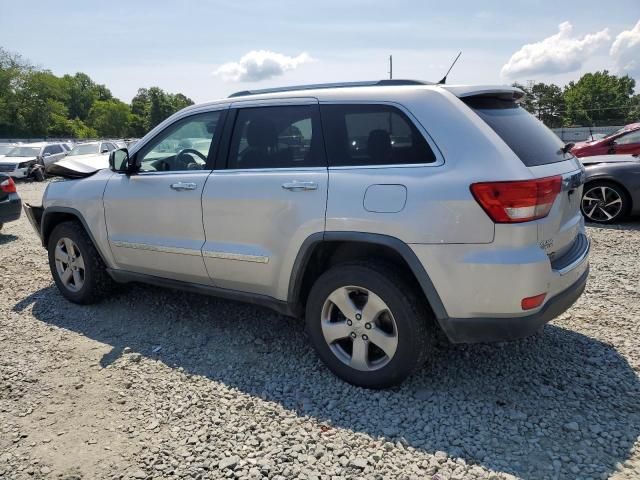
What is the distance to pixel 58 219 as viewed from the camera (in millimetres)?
4781

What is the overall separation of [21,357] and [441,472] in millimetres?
3159

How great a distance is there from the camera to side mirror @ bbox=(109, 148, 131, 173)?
406 cm

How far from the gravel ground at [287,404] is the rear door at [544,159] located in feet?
3.03

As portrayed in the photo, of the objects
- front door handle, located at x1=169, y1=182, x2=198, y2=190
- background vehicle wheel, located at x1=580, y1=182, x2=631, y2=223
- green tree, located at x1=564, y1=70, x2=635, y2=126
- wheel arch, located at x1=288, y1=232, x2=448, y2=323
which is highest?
green tree, located at x1=564, y1=70, x2=635, y2=126

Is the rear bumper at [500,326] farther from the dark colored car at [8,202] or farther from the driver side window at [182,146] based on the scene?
the dark colored car at [8,202]

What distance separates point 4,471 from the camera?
2.50 m

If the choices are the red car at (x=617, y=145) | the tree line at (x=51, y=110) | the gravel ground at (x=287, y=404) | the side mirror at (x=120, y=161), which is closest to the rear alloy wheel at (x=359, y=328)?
the gravel ground at (x=287, y=404)

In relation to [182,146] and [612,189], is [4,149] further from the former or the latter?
[612,189]

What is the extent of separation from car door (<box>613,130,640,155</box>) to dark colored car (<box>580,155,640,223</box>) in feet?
10.1

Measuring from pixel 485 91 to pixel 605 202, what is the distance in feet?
18.1

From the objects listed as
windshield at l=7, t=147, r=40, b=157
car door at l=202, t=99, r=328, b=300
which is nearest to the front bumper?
car door at l=202, t=99, r=328, b=300

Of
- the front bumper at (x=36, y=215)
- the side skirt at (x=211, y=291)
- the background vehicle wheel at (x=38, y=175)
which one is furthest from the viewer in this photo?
the background vehicle wheel at (x=38, y=175)

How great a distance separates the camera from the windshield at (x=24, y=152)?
63.3ft

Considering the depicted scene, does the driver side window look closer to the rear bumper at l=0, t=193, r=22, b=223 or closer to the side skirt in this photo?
the side skirt
